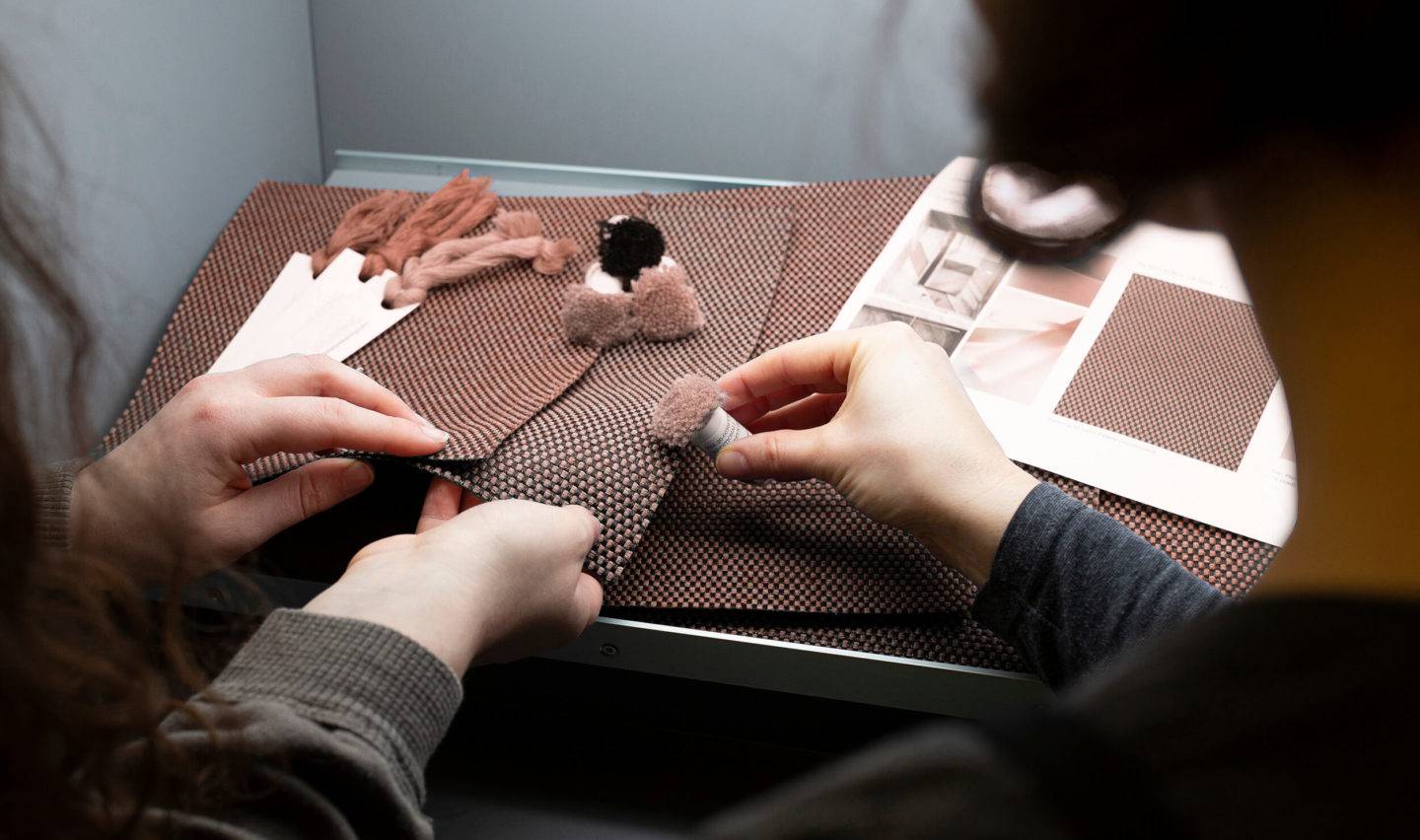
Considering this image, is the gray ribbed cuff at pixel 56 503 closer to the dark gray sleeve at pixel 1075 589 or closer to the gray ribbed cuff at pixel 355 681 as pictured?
the gray ribbed cuff at pixel 355 681

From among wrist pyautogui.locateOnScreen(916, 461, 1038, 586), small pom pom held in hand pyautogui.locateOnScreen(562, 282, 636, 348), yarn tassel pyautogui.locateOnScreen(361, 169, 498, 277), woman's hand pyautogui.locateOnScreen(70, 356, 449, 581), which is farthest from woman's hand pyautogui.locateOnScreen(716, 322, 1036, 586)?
yarn tassel pyautogui.locateOnScreen(361, 169, 498, 277)

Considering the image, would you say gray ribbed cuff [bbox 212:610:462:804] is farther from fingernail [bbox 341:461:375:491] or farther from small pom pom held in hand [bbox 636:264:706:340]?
small pom pom held in hand [bbox 636:264:706:340]

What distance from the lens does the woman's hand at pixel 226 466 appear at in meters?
0.55

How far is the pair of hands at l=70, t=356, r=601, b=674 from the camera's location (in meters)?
0.49

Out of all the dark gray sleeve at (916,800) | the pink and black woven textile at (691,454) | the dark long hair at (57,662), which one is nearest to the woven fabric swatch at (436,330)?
the pink and black woven textile at (691,454)

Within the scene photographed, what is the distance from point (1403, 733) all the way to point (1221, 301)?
1.87 feet

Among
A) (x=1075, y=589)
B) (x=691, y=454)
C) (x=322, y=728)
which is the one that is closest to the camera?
(x=322, y=728)

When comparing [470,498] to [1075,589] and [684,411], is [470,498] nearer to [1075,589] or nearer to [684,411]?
[684,411]

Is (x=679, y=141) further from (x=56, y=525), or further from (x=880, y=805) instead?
(x=880, y=805)

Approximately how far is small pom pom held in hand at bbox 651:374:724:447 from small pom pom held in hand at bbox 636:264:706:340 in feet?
0.36

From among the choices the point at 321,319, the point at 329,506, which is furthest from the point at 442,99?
the point at 329,506

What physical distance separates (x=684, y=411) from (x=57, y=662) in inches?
14.0

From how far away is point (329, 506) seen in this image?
603mm

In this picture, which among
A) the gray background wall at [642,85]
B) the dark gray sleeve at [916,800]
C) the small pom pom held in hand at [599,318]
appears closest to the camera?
the dark gray sleeve at [916,800]
